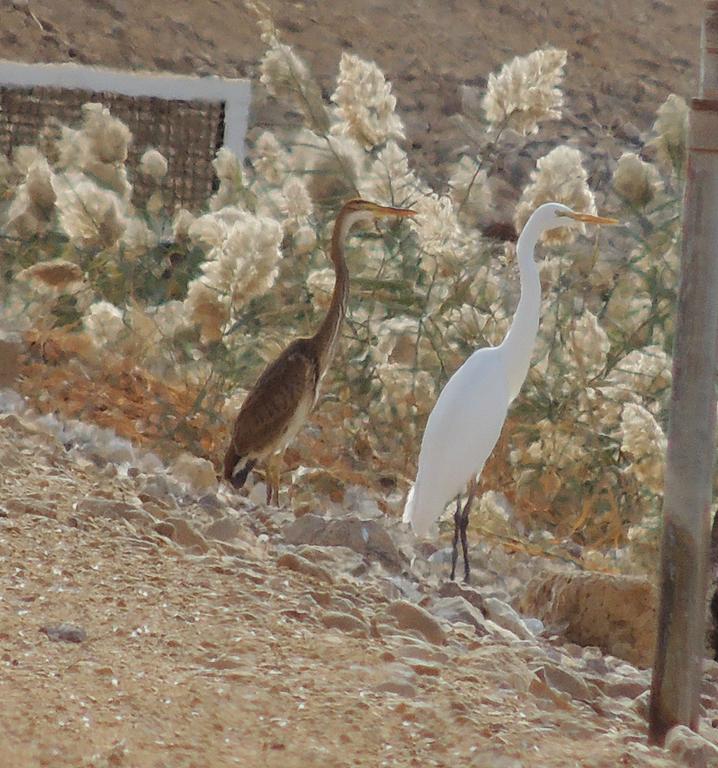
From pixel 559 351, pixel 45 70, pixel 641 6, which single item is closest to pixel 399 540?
pixel 559 351

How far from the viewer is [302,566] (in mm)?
3408

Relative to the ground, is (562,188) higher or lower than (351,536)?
higher

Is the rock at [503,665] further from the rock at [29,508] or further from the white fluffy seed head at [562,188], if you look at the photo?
the white fluffy seed head at [562,188]

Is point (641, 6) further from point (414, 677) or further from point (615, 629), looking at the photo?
point (414, 677)

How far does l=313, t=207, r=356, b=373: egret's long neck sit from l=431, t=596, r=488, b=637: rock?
1.32 m

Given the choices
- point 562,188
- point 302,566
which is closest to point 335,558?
point 302,566

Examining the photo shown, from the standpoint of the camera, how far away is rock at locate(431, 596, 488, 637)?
129 inches

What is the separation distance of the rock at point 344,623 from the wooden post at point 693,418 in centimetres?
65

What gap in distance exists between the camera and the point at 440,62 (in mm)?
14414

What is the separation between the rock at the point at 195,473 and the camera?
4.56 m

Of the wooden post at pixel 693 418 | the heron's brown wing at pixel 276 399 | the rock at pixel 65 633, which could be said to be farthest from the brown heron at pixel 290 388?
the wooden post at pixel 693 418

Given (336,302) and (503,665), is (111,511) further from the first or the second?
(336,302)

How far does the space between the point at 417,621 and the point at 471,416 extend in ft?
3.96

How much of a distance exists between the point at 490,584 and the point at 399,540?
0.31 metres
